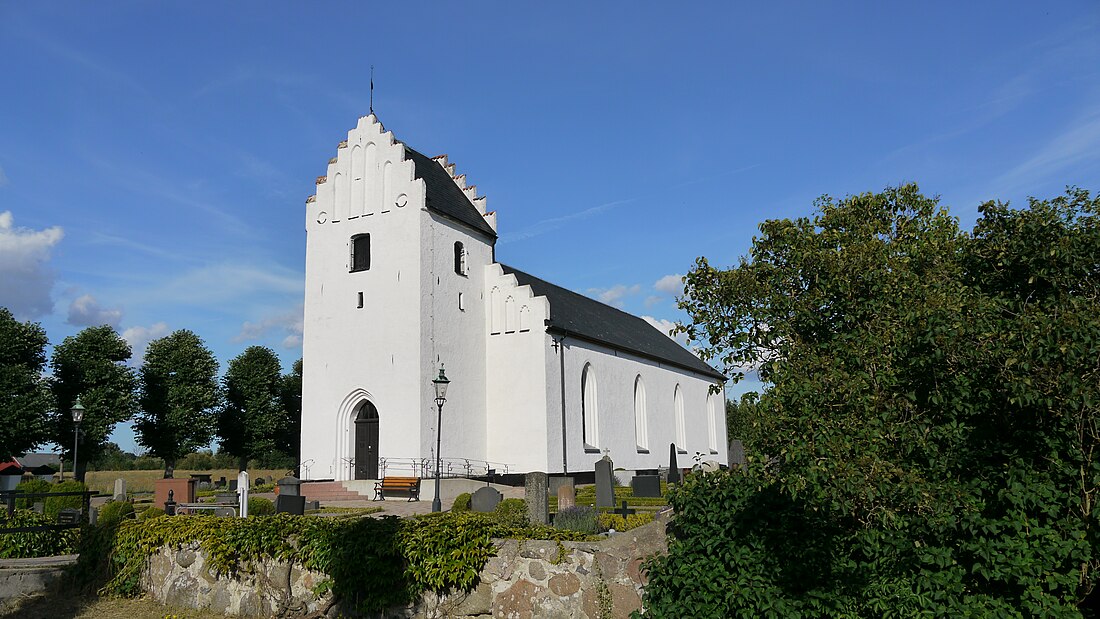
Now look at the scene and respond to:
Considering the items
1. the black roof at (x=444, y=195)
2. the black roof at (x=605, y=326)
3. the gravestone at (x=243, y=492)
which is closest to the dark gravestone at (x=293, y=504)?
the gravestone at (x=243, y=492)

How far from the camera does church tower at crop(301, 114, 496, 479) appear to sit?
25453 mm

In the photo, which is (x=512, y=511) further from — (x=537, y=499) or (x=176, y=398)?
(x=176, y=398)

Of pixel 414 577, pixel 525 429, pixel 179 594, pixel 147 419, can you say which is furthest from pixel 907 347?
pixel 147 419

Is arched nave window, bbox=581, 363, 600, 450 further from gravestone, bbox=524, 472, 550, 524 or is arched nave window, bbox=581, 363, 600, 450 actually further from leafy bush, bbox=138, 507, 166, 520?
leafy bush, bbox=138, 507, 166, 520

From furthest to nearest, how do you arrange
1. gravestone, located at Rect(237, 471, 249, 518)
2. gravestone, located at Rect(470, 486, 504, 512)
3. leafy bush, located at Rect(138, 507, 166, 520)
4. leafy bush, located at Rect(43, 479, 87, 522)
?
→ leafy bush, located at Rect(43, 479, 87, 522) → gravestone, located at Rect(470, 486, 504, 512) → gravestone, located at Rect(237, 471, 249, 518) → leafy bush, located at Rect(138, 507, 166, 520)

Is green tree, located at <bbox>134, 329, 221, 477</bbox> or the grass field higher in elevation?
green tree, located at <bbox>134, 329, 221, 477</bbox>

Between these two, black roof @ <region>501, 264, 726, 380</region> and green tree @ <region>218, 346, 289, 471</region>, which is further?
green tree @ <region>218, 346, 289, 471</region>

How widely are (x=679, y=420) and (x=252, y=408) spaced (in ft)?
87.9

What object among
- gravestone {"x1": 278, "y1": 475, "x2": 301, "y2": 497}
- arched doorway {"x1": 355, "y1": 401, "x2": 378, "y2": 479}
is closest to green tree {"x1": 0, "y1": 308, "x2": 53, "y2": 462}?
arched doorway {"x1": 355, "y1": 401, "x2": 378, "y2": 479}

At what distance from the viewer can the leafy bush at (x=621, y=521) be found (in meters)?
13.4

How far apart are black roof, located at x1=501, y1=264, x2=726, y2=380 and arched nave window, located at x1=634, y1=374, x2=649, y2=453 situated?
157cm

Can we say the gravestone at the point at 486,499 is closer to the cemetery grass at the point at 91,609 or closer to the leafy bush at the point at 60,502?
the cemetery grass at the point at 91,609

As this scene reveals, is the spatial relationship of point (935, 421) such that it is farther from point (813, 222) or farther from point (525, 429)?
point (525, 429)

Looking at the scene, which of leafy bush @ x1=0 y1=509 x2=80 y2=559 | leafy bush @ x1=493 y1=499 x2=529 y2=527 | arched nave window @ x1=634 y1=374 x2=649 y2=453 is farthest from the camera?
arched nave window @ x1=634 y1=374 x2=649 y2=453
